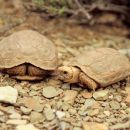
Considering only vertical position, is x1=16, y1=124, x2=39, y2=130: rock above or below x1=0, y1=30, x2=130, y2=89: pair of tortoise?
below

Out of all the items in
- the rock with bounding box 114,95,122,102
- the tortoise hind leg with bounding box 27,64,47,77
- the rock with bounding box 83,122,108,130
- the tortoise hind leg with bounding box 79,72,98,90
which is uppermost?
the tortoise hind leg with bounding box 27,64,47,77

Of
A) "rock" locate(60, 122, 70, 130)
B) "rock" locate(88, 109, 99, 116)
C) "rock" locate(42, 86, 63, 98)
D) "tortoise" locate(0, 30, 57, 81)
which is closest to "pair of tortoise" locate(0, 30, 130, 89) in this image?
"tortoise" locate(0, 30, 57, 81)

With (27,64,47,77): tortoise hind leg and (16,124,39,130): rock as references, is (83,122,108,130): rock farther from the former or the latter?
(27,64,47,77): tortoise hind leg

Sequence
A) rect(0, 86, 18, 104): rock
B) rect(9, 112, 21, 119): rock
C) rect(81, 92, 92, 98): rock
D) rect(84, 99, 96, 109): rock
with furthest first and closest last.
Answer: rect(81, 92, 92, 98): rock
rect(84, 99, 96, 109): rock
rect(0, 86, 18, 104): rock
rect(9, 112, 21, 119): rock

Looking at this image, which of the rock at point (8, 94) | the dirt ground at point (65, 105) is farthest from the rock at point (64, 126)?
the rock at point (8, 94)

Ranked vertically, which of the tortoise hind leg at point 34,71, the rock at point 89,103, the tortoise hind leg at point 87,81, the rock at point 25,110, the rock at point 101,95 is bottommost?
the rock at point 25,110

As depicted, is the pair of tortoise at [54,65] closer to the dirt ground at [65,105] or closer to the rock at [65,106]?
the dirt ground at [65,105]

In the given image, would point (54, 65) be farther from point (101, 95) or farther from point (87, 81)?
point (101, 95)
